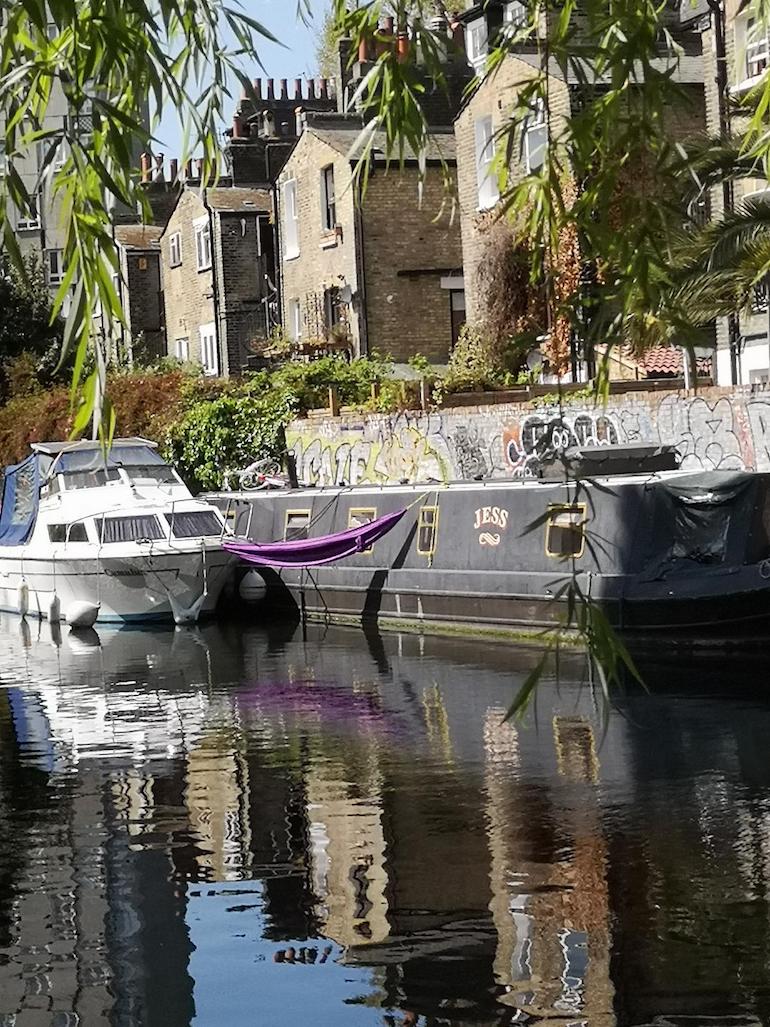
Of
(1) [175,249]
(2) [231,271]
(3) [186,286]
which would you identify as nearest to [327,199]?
(2) [231,271]

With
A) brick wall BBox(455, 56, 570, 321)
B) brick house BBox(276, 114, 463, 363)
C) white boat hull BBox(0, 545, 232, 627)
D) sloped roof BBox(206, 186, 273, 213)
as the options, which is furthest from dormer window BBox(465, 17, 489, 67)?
white boat hull BBox(0, 545, 232, 627)

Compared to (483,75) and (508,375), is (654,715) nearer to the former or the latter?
(483,75)

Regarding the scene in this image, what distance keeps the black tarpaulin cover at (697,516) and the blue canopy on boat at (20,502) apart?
13.2 m

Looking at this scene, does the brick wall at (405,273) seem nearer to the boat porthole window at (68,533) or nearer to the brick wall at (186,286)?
the brick wall at (186,286)

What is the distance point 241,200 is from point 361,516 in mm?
25139

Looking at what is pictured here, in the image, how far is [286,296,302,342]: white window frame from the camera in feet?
152

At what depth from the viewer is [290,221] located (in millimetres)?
46906

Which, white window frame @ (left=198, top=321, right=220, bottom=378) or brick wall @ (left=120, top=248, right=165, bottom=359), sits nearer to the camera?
white window frame @ (left=198, top=321, right=220, bottom=378)

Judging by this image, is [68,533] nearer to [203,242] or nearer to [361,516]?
[361,516]

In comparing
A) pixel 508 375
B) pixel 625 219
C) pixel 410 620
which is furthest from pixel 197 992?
pixel 508 375

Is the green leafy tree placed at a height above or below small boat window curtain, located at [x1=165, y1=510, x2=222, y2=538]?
above

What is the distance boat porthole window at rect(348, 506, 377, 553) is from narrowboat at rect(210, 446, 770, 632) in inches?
0.9

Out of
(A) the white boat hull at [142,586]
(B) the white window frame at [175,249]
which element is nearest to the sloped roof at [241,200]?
(B) the white window frame at [175,249]

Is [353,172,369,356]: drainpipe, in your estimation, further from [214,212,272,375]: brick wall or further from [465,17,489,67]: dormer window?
[214,212,272,375]: brick wall
